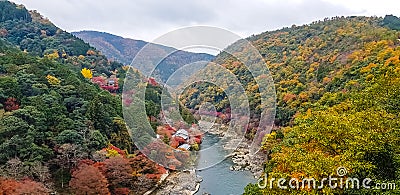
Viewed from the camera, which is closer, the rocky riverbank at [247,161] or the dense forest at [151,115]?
the dense forest at [151,115]

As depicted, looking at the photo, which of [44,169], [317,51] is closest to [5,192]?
[44,169]

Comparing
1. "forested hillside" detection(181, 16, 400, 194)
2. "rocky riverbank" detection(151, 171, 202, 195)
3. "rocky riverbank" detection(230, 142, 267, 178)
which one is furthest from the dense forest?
"rocky riverbank" detection(230, 142, 267, 178)

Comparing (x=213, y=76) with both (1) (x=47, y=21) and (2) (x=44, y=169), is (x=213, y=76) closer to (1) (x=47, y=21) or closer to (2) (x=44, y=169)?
(1) (x=47, y=21)

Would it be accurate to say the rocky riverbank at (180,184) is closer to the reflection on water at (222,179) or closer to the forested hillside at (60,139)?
the reflection on water at (222,179)

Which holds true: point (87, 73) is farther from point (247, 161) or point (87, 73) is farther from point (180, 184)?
point (247, 161)

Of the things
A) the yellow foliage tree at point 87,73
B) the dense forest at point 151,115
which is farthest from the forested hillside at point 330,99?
the yellow foliage tree at point 87,73

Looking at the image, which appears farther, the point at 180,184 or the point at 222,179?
the point at 222,179

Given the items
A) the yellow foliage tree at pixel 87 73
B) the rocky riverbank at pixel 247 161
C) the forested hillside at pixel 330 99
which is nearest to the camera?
the forested hillside at pixel 330 99

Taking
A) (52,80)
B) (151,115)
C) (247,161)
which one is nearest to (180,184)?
(247,161)
